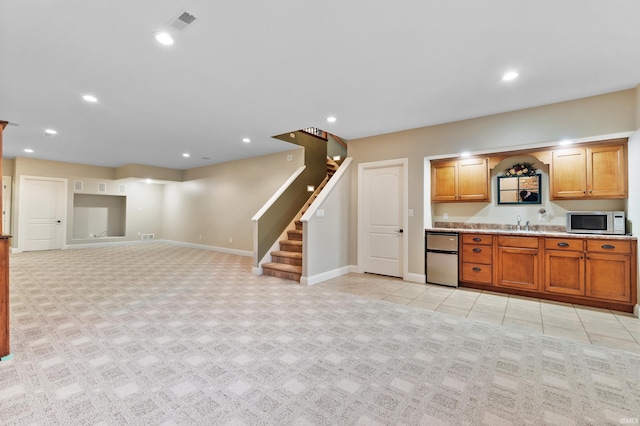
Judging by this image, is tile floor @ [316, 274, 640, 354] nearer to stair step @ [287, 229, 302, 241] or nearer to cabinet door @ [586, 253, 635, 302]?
cabinet door @ [586, 253, 635, 302]

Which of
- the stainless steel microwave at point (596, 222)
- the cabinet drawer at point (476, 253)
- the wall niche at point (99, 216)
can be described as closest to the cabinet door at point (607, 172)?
the stainless steel microwave at point (596, 222)

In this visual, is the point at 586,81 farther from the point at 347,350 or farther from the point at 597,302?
the point at 347,350

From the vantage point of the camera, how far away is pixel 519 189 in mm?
4375

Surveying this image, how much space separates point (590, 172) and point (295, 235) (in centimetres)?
481

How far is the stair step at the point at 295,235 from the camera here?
19.6ft

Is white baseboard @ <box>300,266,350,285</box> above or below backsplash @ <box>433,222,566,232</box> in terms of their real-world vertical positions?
below

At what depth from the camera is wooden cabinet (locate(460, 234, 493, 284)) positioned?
4.23m

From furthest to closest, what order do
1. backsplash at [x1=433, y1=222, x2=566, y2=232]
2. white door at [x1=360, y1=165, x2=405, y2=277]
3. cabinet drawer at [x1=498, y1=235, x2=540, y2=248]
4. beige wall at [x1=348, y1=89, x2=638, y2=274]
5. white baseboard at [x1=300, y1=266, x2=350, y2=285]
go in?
1. white door at [x1=360, y1=165, x2=405, y2=277]
2. white baseboard at [x1=300, y1=266, x2=350, y2=285]
3. backsplash at [x1=433, y1=222, x2=566, y2=232]
4. cabinet drawer at [x1=498, y1=235, x2=540, y2=248]
5. beige wall at [x1=348, y1=89, x2=638, y2=274]

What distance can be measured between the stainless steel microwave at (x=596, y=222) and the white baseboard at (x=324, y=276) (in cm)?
345

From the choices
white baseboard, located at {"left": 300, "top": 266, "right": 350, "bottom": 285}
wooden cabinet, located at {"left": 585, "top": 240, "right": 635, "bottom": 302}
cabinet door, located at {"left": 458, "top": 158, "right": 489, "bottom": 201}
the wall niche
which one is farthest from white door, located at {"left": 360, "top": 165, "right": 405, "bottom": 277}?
the wall niche

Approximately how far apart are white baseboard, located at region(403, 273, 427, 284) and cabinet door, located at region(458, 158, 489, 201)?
1.45 meters

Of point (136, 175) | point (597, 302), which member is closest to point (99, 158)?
point (136, 175)

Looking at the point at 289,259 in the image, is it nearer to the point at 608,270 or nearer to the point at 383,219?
the point at 383,219

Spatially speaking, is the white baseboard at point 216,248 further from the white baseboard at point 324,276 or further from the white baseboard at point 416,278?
the white baseboard at point 416,278
